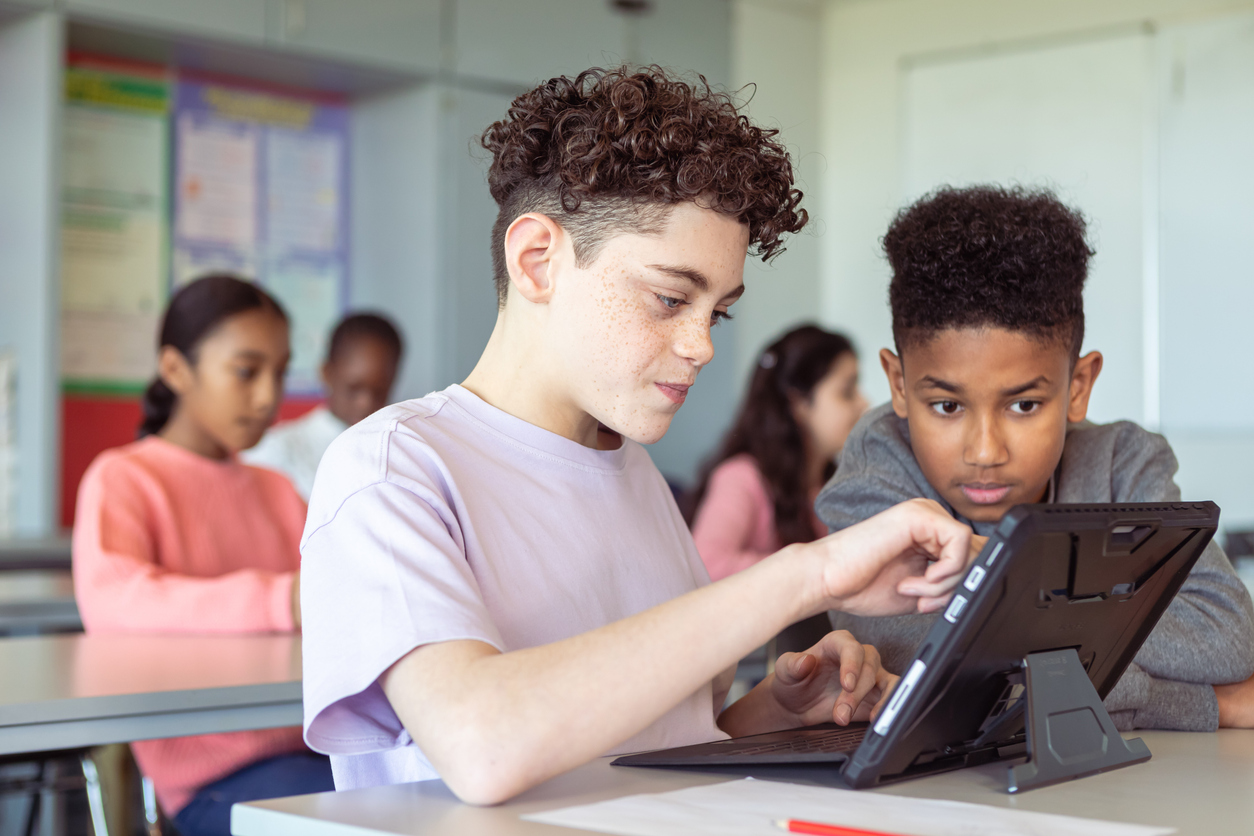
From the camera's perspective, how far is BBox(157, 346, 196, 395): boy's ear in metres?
2.33

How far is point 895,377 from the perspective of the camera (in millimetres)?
1450

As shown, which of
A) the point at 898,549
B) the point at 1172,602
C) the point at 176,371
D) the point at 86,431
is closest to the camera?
the point at 898,549

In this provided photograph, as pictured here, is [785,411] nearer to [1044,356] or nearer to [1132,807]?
[1044,356]

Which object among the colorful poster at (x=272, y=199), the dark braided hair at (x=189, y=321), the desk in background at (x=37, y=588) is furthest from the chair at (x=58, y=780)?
the colorful poster at (x=272, y=199)

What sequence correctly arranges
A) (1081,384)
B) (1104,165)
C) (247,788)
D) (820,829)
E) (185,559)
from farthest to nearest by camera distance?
(1104,165), (185,559), (247,788), (1081,384), (820,829)

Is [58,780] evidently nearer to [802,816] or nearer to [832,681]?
[832,681]

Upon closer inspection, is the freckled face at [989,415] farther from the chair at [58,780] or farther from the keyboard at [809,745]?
the chair at [58,780]

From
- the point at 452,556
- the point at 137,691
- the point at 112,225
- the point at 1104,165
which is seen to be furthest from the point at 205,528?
the point at 1104,165

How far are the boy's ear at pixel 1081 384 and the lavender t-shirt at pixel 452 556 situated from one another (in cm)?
47

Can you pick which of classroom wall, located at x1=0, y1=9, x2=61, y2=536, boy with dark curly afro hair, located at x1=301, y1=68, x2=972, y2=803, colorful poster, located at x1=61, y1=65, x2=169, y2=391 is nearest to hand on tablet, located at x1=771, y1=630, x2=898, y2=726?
boy with dark curly afro hair, located at x1=301, y1=68, x2=972, y2=803

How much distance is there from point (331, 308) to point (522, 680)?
12.5 feet

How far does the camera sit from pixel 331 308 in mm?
4508

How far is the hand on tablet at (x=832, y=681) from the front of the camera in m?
1.14

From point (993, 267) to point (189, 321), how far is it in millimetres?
1543
